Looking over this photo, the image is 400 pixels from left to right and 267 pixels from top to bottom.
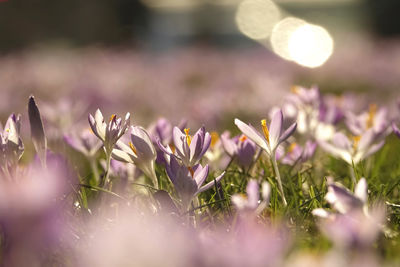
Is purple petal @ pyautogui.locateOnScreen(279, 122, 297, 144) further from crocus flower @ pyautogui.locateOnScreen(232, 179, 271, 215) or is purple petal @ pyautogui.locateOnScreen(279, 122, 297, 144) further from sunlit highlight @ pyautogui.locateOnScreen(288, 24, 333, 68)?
sunlit highlight @ pyautogui.locateOnScreen(288, 24, 333, 68)

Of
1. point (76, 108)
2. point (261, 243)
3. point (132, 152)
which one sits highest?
point (261, 243)

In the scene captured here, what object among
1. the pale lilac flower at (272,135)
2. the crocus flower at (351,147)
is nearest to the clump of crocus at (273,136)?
the pale lilac flower at (272,135)

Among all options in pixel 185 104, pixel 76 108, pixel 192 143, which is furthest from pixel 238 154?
pixel 185 104

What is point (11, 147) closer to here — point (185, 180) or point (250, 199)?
point (185, 180)

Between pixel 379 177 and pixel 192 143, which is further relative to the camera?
pixel 379 177

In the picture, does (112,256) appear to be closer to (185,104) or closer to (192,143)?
(192,143)

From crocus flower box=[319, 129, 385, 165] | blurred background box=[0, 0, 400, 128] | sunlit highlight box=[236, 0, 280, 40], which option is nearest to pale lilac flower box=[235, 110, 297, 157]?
crocus flower box=[319, 129, 385, 165]
